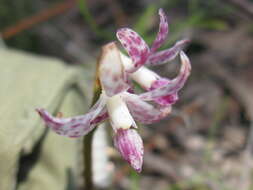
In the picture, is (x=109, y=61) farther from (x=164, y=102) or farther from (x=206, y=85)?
(x=206, y=85)

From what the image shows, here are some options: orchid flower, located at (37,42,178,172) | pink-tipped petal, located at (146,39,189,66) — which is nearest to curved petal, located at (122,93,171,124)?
orchid flower, located at (37,42,178,172)

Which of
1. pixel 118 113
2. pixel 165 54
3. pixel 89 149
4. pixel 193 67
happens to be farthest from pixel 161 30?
pixel 193 67

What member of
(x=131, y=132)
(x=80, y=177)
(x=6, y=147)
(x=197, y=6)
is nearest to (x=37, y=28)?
(x=197, y=6)

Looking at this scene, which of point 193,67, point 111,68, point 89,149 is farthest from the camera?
point 193,67

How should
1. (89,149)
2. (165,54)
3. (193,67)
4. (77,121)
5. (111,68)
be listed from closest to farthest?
(111,68) → (77,121) → (165,54) → (89,149) → (193,67)

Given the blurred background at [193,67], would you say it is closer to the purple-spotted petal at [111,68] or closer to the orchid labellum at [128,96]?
the orchid labellum at [128,96]

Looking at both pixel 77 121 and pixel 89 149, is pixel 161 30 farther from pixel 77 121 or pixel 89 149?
pixel 89 149

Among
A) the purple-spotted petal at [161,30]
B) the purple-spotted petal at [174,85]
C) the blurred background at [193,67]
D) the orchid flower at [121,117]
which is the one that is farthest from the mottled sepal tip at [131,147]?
the blurred background at [193,67]
